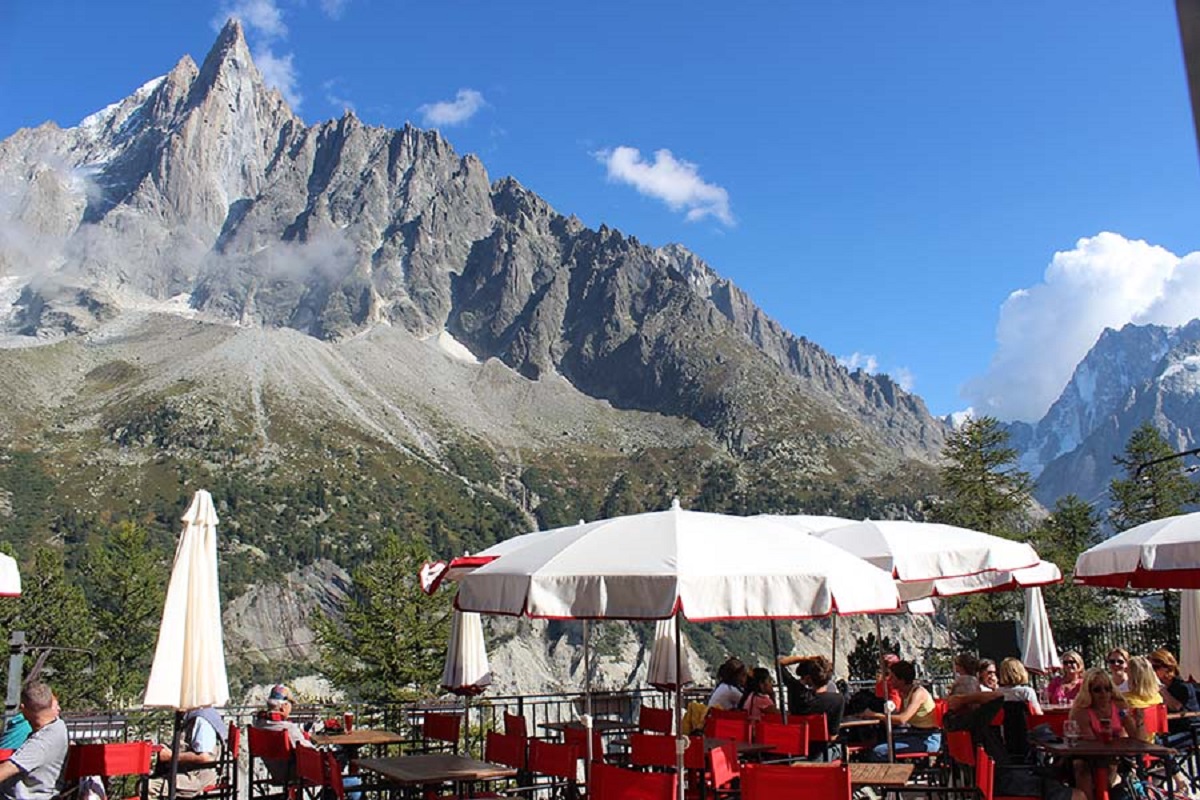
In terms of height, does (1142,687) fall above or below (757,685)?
above

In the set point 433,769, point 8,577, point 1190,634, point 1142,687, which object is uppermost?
point 8,577

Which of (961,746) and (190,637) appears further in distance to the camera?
(190,637)

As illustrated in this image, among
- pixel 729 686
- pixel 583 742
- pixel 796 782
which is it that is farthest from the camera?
pixel 729 686

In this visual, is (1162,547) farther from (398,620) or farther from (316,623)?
(316,623)

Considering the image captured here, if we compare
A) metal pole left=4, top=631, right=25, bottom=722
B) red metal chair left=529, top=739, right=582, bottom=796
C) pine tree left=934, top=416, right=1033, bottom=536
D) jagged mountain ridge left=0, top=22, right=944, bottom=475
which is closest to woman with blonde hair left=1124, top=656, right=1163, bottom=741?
red metal chair left=529, top=739, right=582, bottom=796

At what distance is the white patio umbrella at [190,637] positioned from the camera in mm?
6633

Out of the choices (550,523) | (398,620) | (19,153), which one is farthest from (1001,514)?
(19,153)

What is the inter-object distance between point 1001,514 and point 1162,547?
1199 inches

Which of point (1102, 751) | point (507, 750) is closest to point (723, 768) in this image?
point (507, 750)

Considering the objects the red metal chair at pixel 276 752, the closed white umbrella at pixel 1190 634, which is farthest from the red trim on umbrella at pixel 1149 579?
the red metal chair at pixel 276 752

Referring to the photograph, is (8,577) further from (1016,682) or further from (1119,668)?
(1119,668)

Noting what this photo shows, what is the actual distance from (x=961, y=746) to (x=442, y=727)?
4706mm

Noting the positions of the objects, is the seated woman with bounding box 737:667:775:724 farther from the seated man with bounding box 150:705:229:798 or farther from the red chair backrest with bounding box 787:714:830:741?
the seated man with bounding box 150:705:229:798

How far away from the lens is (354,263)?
183 metres
